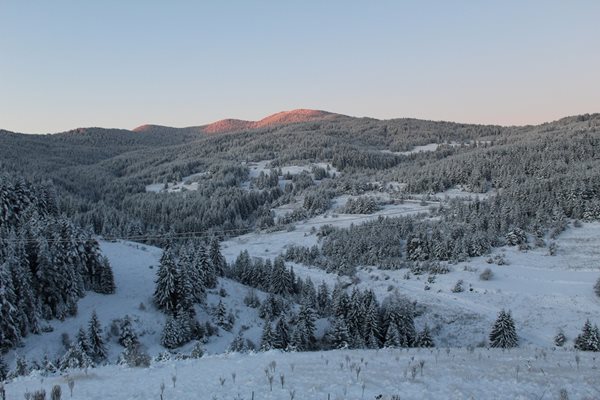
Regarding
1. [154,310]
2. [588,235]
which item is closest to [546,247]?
[588,235]

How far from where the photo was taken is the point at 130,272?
180ft

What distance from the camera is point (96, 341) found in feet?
118

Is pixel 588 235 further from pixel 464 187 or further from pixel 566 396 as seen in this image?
pixel 566 396

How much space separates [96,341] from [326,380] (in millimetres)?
31940

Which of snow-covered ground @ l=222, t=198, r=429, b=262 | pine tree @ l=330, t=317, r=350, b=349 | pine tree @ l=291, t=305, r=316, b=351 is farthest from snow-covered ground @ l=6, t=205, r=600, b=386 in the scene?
snow-covered ground @ l=222, t=198, r=429, b=262

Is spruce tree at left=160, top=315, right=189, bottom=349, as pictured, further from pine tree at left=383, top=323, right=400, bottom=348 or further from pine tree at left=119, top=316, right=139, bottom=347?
pine tree at left=383, top=323, right=400, bottom=348

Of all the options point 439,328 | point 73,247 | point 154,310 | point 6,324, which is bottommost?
point 439,328

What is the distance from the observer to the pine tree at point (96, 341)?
3528 cm

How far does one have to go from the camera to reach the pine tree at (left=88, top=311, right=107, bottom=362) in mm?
35281

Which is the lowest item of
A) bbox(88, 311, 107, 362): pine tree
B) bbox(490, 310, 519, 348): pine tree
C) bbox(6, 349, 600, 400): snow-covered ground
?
bbox(490, 310, 519, 348): pine tree

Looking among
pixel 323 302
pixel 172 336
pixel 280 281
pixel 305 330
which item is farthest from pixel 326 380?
pixel 280 281

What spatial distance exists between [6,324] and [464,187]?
122 metres

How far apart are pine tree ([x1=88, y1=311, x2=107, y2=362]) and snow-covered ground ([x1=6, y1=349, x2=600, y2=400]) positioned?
88.4 feet

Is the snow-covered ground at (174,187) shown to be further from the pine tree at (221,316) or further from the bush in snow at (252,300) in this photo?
the pine tree at (221,316)
